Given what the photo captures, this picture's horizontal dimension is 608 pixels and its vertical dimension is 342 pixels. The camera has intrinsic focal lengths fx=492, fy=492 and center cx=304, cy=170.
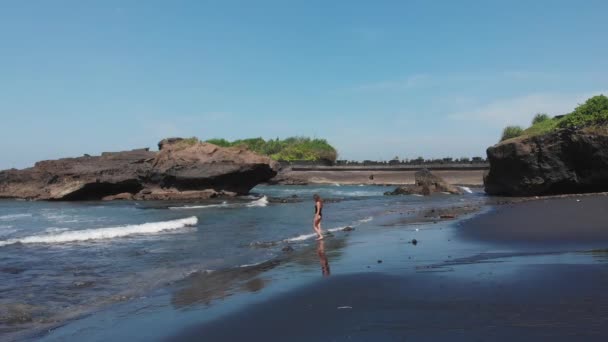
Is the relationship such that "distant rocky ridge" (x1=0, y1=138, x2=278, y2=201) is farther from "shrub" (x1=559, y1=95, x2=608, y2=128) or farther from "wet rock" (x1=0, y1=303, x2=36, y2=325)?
"shrub" (x1=559, y1=95, x2=608, y2=128)

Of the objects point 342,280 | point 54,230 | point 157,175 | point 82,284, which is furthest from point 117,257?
point 157,175

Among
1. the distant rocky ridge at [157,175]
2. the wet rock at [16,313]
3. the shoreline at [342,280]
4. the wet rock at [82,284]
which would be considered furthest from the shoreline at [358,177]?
the wet rock at [16,313]

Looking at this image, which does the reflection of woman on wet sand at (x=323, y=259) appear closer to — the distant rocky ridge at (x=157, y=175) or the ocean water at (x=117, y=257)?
the ocean water at (x=117, y=257)

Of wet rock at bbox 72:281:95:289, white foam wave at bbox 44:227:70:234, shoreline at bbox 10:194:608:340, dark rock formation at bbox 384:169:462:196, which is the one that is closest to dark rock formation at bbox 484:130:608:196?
dark rock formation at bbox 384:169:462:196

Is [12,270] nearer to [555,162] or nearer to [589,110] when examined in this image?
[555,162]

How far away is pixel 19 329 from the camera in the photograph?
262 inches

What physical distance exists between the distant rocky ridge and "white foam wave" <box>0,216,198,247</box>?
64.2ft

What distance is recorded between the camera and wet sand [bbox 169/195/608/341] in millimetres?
4785

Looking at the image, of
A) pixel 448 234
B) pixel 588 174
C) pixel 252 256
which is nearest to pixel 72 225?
pixel 252 256

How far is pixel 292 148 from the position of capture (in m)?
139

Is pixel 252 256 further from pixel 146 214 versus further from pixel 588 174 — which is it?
pixel 588 174

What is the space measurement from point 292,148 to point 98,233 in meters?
121

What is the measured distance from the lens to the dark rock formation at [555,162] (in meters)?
28.2

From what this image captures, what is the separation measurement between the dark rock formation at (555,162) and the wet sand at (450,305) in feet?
72.0
